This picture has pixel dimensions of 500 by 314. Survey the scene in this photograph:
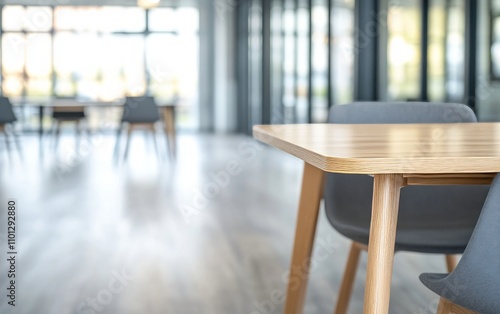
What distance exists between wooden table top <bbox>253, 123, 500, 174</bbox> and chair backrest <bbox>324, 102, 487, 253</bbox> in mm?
176

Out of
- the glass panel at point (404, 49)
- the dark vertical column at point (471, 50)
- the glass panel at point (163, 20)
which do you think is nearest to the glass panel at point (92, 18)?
the glass panel at point (163, 20)

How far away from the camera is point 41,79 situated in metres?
11.9

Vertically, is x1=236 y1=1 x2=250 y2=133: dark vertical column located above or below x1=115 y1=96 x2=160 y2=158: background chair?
above

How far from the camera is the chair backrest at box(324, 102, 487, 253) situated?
5.41ft

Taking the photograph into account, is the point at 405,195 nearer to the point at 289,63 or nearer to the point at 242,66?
the point at 289,63

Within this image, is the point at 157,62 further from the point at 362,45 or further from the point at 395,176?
the point at 395,176

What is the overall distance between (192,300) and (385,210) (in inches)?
49.7

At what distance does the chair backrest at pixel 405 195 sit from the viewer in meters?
1.65

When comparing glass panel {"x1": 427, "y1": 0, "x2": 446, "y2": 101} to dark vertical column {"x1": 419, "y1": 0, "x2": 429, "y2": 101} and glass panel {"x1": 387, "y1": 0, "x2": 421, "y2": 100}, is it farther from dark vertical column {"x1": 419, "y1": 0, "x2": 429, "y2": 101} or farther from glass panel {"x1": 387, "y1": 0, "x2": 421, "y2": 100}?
glass panel {"x1": 387, "y1": 0, "x2": 421, "y2": 100}

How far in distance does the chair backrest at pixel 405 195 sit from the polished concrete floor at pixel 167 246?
474mm

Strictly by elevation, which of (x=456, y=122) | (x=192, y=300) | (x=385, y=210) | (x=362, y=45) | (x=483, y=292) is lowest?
(x=192, y=300)

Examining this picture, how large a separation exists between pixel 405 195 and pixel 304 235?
10.1 inches

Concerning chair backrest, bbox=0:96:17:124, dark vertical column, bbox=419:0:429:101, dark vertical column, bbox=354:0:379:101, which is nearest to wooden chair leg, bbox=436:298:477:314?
dark vertical column, bbox=419:0:429:101

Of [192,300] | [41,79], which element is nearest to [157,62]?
[41,79]
